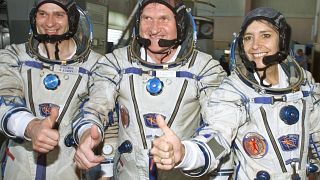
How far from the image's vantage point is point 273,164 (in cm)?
189

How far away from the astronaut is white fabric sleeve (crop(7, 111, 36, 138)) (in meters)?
0.27

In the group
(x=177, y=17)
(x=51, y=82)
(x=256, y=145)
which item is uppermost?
(x=177, y=17)

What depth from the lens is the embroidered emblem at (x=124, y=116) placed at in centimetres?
215

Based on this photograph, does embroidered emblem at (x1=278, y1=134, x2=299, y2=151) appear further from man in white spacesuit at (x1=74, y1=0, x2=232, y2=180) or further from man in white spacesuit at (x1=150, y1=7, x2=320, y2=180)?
man in white spacesuit at (x1=74, y1=0, x2=232, y2=180)

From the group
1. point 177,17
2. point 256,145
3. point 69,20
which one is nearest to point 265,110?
point 256,145

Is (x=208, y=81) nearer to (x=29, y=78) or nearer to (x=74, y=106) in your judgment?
(x=74, y=106)

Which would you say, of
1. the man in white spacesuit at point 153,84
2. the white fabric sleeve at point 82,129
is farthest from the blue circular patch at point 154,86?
the white fabric sleeve at point 82,129

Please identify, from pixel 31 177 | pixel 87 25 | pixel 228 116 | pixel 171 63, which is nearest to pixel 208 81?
pixel 171 63

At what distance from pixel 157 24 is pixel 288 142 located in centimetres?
89

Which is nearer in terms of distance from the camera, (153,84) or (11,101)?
(11,101)

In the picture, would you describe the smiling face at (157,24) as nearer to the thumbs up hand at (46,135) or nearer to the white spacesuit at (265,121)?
the white spacesuit at (265,121)

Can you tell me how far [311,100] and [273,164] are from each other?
40cm

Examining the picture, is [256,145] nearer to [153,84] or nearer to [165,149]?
[153,84]

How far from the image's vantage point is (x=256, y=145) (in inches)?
74.4
